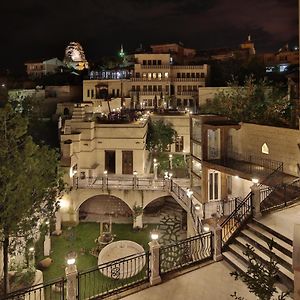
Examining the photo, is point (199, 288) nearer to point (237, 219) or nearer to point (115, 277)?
point (237, 219)

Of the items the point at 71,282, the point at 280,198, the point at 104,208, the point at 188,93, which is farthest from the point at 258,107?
the point at 188,93

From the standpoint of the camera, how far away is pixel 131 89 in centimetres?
4641

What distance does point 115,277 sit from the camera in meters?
12.5

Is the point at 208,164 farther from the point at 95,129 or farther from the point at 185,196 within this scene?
the point at 95,129

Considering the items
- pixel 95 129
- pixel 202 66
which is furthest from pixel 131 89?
pixel 95 129

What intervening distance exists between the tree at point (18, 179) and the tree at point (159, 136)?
18521mm

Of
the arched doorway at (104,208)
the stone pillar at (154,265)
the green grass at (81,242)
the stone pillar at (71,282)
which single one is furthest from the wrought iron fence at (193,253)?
the arched doorway at (104,208)

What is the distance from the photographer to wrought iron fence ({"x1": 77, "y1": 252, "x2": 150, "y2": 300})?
9664mm

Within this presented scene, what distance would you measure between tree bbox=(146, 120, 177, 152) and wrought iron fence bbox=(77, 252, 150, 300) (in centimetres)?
1515

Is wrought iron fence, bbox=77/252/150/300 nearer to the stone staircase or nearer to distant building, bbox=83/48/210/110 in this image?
the stone staircase

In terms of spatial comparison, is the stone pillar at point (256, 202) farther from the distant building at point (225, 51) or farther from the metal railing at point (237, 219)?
the distant building at point (225, 51)

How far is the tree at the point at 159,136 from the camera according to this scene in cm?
3106

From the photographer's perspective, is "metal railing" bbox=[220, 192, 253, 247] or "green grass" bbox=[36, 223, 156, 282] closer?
"metal railing" bbox=[220, 192, 253, 247]

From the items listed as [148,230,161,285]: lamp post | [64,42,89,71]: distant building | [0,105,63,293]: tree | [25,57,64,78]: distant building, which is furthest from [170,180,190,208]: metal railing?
[25,57,64,78]: distant building
